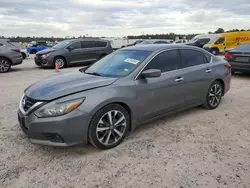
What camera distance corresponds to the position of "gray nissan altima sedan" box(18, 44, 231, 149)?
2957 mm

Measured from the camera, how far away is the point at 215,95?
16.5 ft

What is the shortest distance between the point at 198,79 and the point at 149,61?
128 cm

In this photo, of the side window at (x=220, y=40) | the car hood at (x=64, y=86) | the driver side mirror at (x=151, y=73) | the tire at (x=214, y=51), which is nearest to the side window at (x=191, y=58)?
the driver side mirror at (x=151, y=73)

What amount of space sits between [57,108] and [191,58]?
287cm

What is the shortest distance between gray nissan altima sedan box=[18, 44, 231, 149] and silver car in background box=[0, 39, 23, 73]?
26.9 ft

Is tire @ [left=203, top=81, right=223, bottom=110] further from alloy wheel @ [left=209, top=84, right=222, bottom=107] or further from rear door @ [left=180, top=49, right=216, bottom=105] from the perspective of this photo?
rear door @ [left=180, top=49, right=216, bottom=105]

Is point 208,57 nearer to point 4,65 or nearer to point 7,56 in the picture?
point 7,56

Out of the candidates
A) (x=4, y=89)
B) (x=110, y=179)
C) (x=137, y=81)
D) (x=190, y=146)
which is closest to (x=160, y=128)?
(x=190, y=146)

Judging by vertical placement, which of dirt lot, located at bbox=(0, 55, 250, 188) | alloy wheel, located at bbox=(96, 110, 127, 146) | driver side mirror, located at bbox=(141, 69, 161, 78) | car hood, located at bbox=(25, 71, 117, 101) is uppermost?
driver side mirror, located at bbox=(141, 69, 161, 78)

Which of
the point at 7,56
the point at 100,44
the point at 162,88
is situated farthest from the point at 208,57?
the point at 100,44

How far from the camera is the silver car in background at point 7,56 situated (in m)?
10.7

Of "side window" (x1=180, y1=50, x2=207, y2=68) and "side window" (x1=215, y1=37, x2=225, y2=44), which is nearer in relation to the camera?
"side window" (x1=180, y1=50, x2=207, y2=68)

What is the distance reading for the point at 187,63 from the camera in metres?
4.41

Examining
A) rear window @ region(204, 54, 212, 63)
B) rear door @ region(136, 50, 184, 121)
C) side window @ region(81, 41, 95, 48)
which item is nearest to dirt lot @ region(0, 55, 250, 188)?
rear door @ region(136, 50, 184, 121)
